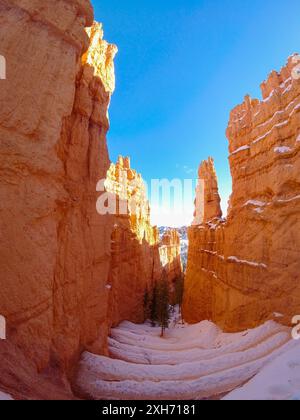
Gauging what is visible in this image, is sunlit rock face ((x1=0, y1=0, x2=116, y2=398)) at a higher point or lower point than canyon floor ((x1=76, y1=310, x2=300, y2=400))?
higher

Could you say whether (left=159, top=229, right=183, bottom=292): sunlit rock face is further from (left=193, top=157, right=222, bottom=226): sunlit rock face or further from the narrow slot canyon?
the narrow slot canyon

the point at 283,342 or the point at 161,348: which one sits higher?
the point at 283,342

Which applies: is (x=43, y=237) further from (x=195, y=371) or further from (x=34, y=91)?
(x=195, y=371)

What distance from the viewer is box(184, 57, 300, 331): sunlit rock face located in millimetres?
19250

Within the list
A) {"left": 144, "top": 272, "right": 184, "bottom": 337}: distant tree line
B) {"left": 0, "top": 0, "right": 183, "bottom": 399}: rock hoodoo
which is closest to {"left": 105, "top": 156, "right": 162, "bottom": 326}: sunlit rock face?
{"left": 144, "top": 272, "right": 184, "bottom": 337}: distant tree line

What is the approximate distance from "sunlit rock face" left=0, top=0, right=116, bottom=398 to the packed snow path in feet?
6.19

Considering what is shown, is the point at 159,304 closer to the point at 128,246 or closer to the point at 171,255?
the point at 128,246

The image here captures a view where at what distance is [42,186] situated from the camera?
483 inches

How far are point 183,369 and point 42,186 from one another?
14.7 meters

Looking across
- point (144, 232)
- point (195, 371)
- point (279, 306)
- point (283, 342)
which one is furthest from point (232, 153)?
point (144, 232)
